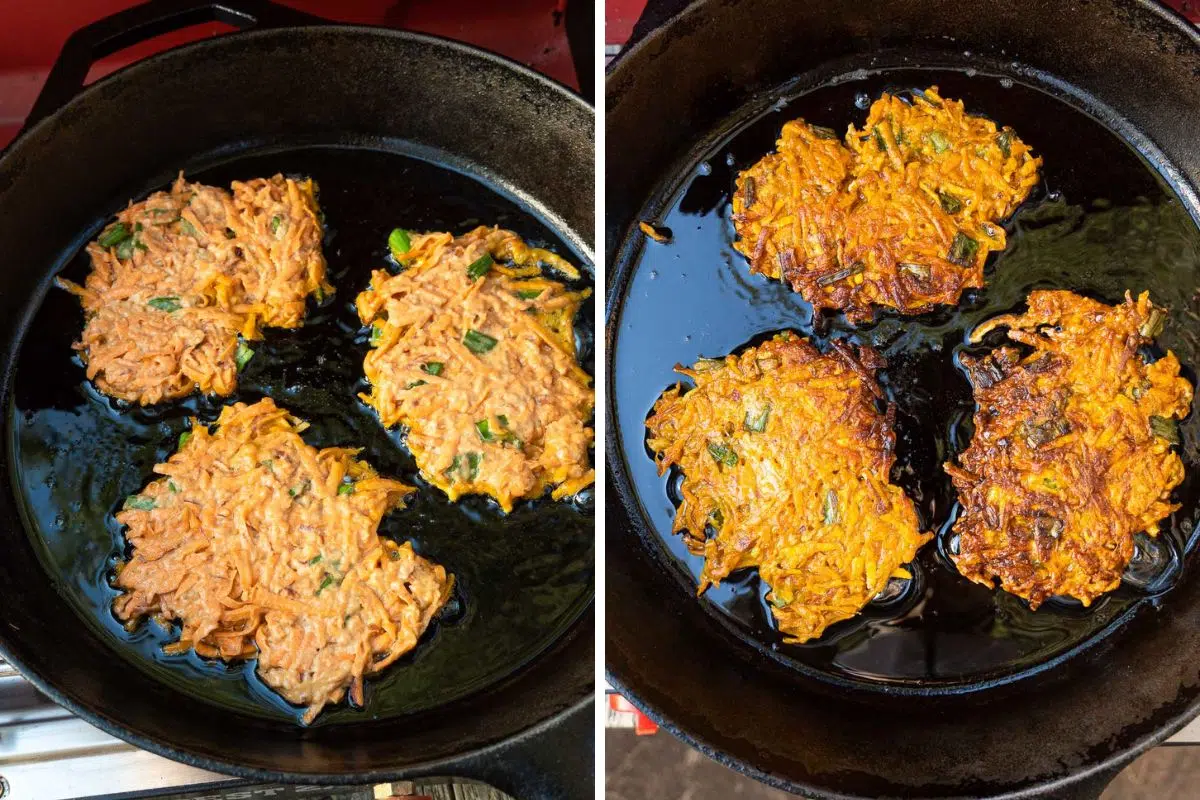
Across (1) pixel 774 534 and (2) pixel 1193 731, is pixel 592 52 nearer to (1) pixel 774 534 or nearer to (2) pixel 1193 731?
(1) pixel 774 534

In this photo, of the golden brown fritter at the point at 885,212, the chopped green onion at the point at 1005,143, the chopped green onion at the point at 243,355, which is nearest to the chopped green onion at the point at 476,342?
the chopped green onion at the point at 243,355

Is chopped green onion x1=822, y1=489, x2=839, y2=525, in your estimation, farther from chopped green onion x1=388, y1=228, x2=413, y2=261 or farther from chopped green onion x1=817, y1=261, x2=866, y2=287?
chopped green onion x1=388, y1=228, x2=413, y2=261

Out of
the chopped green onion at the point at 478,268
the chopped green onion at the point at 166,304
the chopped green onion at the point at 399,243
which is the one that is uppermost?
the chopped green onion at the point at 399,243

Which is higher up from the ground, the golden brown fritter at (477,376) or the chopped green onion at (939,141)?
the chopped green onion at (939,141)

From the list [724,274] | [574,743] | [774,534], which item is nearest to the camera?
[574,743]

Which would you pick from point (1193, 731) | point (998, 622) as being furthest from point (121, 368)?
point (1193, 731)

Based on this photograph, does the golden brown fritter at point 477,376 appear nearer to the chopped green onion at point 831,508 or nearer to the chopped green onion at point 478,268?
the chopped green onion at point 478,268

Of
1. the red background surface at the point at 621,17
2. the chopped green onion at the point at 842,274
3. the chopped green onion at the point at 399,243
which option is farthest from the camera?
the red background surface at the point at 621,17
